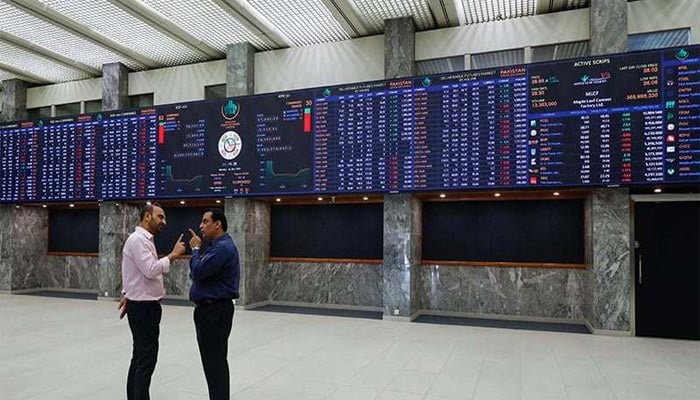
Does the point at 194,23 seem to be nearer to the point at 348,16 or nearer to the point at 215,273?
the point at 348,16

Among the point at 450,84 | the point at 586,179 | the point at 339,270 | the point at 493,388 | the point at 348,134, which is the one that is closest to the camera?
the point at 493,388

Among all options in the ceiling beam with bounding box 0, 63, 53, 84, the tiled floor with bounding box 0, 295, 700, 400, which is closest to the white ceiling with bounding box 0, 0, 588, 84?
the ceiling beam with bounding box 0, 63, 53, 84

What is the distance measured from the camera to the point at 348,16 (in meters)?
7.29

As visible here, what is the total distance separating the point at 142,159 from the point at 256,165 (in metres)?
2.56

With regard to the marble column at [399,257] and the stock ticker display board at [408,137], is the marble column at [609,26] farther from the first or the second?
the marble column at [399,257]

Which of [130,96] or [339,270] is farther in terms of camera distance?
[130,96]

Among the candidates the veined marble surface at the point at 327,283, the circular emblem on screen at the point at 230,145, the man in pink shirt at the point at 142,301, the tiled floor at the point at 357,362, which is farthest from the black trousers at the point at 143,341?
the veined marble surface at the point at 327,283

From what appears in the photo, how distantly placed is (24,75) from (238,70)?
18.0ft

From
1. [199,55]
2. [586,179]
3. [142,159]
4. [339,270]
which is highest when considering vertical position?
[199,55]

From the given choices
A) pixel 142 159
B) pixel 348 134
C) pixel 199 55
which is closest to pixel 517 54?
pixel 348 134

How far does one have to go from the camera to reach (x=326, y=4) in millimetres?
6922

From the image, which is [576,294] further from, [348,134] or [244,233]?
[244,233]

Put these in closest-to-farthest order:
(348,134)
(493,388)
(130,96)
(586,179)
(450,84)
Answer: (493,388) → (586,179) → (450,84) → (348,134) → (130,96)

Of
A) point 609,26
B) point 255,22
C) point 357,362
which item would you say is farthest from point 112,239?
point 609,26
